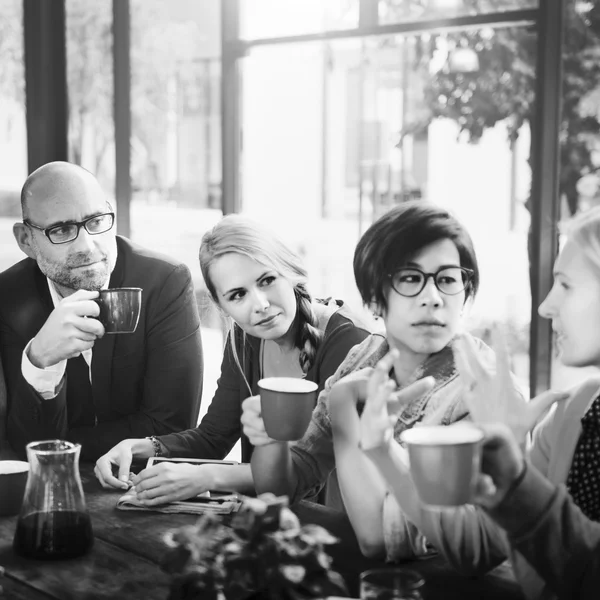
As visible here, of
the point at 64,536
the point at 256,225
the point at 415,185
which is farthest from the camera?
the point at 415,185

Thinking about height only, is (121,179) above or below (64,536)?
above

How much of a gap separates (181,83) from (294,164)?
2.33 ft

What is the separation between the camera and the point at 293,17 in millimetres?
3834

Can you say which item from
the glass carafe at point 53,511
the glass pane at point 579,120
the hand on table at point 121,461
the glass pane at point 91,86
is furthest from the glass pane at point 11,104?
the glass carafe at point 53,511

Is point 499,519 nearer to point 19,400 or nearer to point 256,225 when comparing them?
point 256,225

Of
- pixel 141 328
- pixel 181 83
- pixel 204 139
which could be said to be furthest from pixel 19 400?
pixel 181 83

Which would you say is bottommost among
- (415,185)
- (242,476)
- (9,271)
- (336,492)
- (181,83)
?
(336,492)

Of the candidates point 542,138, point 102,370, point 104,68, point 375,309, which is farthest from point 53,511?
point 104,68

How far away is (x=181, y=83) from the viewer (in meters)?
4.67

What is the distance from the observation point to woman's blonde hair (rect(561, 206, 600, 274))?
4.60 ft

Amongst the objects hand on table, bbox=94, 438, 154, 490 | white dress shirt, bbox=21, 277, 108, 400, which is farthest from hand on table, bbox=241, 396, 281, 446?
white dress shirt, bbox=21, 277, 108, 400

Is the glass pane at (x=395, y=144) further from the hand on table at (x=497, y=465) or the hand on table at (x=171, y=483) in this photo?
the hand on table at (x=497, y=465)

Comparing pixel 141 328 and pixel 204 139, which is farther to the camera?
pixel 204 139

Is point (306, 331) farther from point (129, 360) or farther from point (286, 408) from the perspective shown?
point (286, 408)
